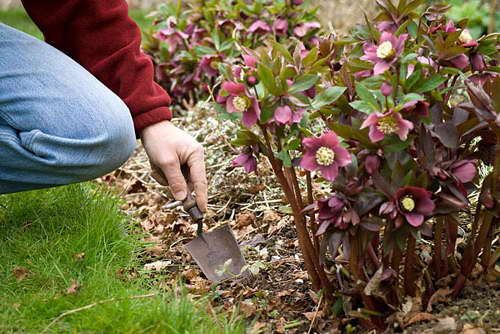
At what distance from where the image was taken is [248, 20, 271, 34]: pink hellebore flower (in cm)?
301

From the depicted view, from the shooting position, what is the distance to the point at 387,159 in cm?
132

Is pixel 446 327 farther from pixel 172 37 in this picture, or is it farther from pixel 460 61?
pixel 172 37

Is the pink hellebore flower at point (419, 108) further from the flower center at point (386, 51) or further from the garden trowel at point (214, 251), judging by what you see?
the garden trowel at point (214, 251)

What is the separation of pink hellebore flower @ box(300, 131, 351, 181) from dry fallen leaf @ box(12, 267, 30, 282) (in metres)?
0.97

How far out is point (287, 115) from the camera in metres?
1.33

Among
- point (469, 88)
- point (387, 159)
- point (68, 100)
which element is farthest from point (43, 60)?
point (469, 88)

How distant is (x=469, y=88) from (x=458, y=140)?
12cm

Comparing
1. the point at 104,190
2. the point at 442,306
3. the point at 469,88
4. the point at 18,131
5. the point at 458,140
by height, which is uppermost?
the point at 469,88

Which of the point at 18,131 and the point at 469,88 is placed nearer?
the point at 469,88

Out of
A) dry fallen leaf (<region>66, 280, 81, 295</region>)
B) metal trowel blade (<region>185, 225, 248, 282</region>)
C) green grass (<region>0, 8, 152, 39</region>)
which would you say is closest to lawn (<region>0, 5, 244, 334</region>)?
dry fallen leaf (<region>66, 280, 81, 295</region>)

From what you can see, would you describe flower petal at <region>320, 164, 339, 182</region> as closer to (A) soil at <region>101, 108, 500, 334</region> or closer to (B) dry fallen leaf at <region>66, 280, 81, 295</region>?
(A) soil at <region>101, 108, 500, 334</region>

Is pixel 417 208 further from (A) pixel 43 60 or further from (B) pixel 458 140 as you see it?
(A) pixel 43 60

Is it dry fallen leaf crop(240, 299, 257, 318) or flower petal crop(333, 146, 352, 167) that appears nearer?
flower petal crop(333, 146, 352, 167)

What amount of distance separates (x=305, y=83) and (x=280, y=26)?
5.73 feet
